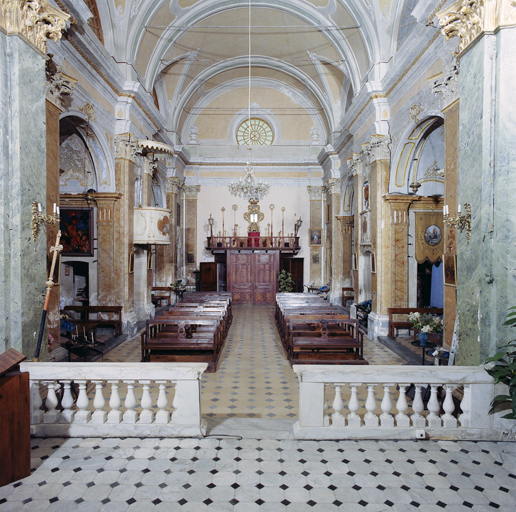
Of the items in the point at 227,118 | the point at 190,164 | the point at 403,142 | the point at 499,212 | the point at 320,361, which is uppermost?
the point at 227,118

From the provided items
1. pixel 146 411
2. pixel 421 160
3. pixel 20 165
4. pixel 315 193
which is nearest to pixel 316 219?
pixel 315 193

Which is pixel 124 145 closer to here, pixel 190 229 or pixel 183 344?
pixel 183 344

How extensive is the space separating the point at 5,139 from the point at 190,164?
605 inches

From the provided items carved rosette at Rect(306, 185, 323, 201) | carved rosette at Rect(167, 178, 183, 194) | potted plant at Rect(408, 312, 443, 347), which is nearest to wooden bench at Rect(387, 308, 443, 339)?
potted plant at Rect(408, 312, 443, 347)

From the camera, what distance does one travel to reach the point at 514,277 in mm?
4828

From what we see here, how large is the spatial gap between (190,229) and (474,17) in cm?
1630

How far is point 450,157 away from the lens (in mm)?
6984

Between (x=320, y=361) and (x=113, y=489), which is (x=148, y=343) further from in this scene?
(x=113, y=489)

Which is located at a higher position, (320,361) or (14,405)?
(14,405)

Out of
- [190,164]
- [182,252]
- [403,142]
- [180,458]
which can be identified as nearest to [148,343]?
[180,458]

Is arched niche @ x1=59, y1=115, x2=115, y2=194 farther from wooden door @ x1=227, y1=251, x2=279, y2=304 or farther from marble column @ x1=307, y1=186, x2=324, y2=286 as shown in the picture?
marble column @ x1=307, y1=186, x2=324, y2=286

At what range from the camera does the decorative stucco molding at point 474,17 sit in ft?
16.2

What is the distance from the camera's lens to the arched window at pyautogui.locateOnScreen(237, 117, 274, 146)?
20.8m

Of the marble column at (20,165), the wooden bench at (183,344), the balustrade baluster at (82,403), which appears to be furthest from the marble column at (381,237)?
the marble column at (20,165)
